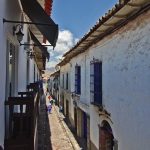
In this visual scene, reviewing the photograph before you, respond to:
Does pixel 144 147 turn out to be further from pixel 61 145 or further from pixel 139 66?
pixel 61 145

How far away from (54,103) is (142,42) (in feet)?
110

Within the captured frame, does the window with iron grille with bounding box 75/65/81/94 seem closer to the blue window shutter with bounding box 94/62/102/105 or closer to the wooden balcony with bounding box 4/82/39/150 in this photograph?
the blue window shutter with bounding box 94/62/102/105

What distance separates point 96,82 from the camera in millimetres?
11039

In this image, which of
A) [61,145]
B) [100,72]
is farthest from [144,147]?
[61,145]

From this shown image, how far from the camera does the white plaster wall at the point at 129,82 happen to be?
631 centimetres

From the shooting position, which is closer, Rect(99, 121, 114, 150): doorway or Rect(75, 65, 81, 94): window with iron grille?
Rect(99, 121, 114, 150): doorway

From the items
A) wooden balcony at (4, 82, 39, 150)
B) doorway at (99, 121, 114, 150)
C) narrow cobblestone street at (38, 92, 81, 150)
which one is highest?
wooden balcony at (4, 82, 39, 150)

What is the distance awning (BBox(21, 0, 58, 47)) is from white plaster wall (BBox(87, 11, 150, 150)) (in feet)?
5.94

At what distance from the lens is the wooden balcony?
5.69 meters

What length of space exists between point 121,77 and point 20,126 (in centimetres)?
306

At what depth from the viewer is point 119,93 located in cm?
812

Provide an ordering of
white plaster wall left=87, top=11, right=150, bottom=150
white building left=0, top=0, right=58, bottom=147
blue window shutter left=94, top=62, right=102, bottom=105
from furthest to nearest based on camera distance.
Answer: blue window shutter left=94, top=62, right=102, bottom=105
white plaster wall left=87, top=11, right=150, bottom=150
white building left=0, top=0, right=58, bottom=147

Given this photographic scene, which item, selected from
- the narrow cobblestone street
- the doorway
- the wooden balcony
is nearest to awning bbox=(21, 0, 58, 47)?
the wooden balcony

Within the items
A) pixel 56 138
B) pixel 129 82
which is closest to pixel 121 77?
pixel 129 82
